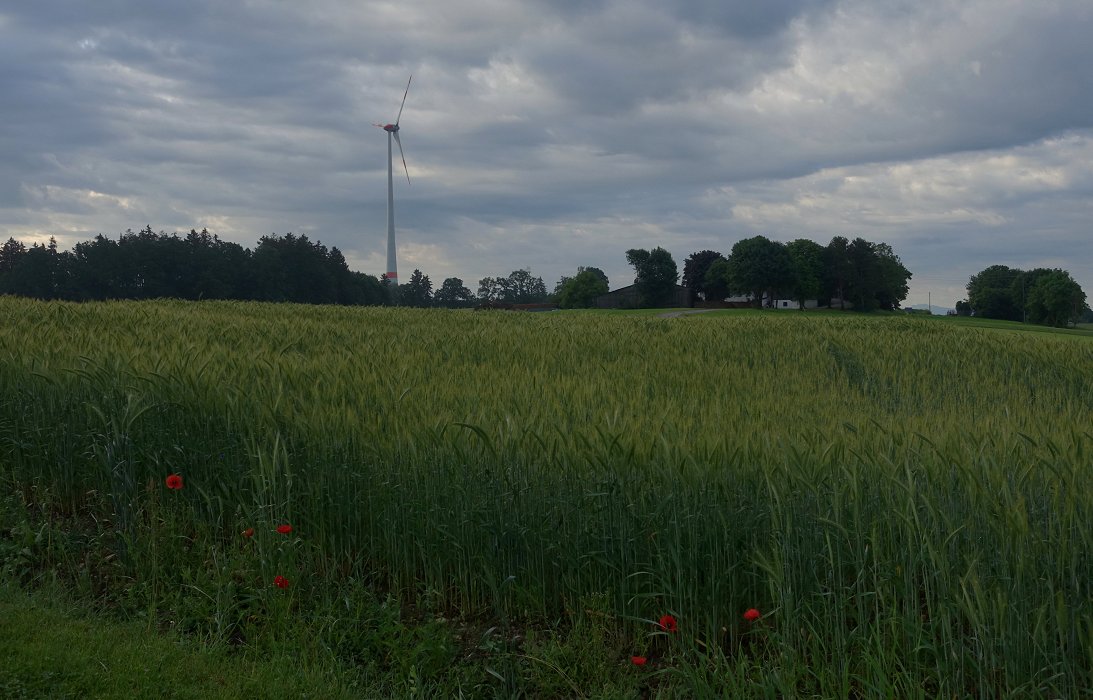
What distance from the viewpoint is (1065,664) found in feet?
10.3

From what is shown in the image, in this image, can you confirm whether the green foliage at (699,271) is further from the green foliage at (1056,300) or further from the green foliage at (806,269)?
the green foliage at (1056,300)

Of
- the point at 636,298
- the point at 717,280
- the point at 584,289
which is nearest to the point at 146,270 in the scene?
the point at 636,298

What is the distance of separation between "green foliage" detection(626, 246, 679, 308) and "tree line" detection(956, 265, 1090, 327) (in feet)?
129

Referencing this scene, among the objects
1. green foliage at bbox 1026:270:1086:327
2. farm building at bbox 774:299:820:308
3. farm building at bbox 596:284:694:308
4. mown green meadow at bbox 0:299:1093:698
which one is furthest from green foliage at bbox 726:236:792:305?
mown green meadow at bbox 0:299:1093:698

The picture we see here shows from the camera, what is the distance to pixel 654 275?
85562 millimetres

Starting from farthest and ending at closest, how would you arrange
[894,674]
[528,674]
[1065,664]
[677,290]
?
[677,290] < [528,674] < [894,674] < [1065,664]

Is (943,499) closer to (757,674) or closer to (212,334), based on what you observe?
(757,674)

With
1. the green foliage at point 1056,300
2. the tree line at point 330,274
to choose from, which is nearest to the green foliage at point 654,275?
the tree line at point 330,274

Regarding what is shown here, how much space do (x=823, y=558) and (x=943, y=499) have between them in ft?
2.08

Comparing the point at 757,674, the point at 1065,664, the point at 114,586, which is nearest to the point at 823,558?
the point at 757,674

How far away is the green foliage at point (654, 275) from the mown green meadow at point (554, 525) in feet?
260

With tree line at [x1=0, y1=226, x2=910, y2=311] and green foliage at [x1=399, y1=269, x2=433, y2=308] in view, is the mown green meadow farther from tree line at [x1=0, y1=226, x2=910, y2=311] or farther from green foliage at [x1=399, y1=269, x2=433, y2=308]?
green foliage at [x1=399, y1=269, x2=433, y2=308]

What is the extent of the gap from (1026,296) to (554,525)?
10122cm

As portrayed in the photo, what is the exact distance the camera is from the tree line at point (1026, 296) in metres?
81.5
